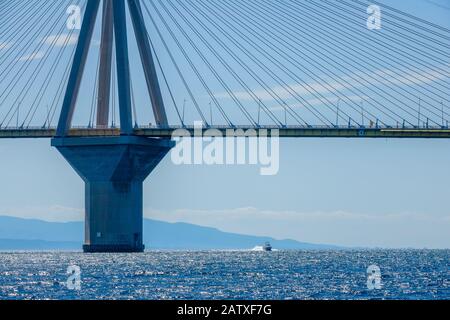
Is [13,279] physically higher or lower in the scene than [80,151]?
lower

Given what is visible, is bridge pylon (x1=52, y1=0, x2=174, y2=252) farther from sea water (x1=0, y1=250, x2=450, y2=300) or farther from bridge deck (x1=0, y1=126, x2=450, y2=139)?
sea water (x1=0, y1=250, x2=450, y2=300)

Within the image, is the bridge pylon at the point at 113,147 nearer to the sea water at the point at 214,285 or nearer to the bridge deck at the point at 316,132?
the bridge deck at the point at 316,132

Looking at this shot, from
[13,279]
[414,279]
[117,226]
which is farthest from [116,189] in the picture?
[414,279]

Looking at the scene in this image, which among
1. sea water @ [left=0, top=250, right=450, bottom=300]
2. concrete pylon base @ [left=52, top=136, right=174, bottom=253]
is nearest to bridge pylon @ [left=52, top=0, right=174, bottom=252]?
concrete pylon base @ [left=52, top=136, right=174, bottom=253]

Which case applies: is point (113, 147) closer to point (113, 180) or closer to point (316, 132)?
point (113, 180)

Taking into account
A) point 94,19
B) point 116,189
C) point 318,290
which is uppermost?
point 94,19

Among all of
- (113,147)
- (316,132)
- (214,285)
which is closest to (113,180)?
(113,147)

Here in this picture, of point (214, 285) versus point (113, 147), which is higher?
point (113, 147)
